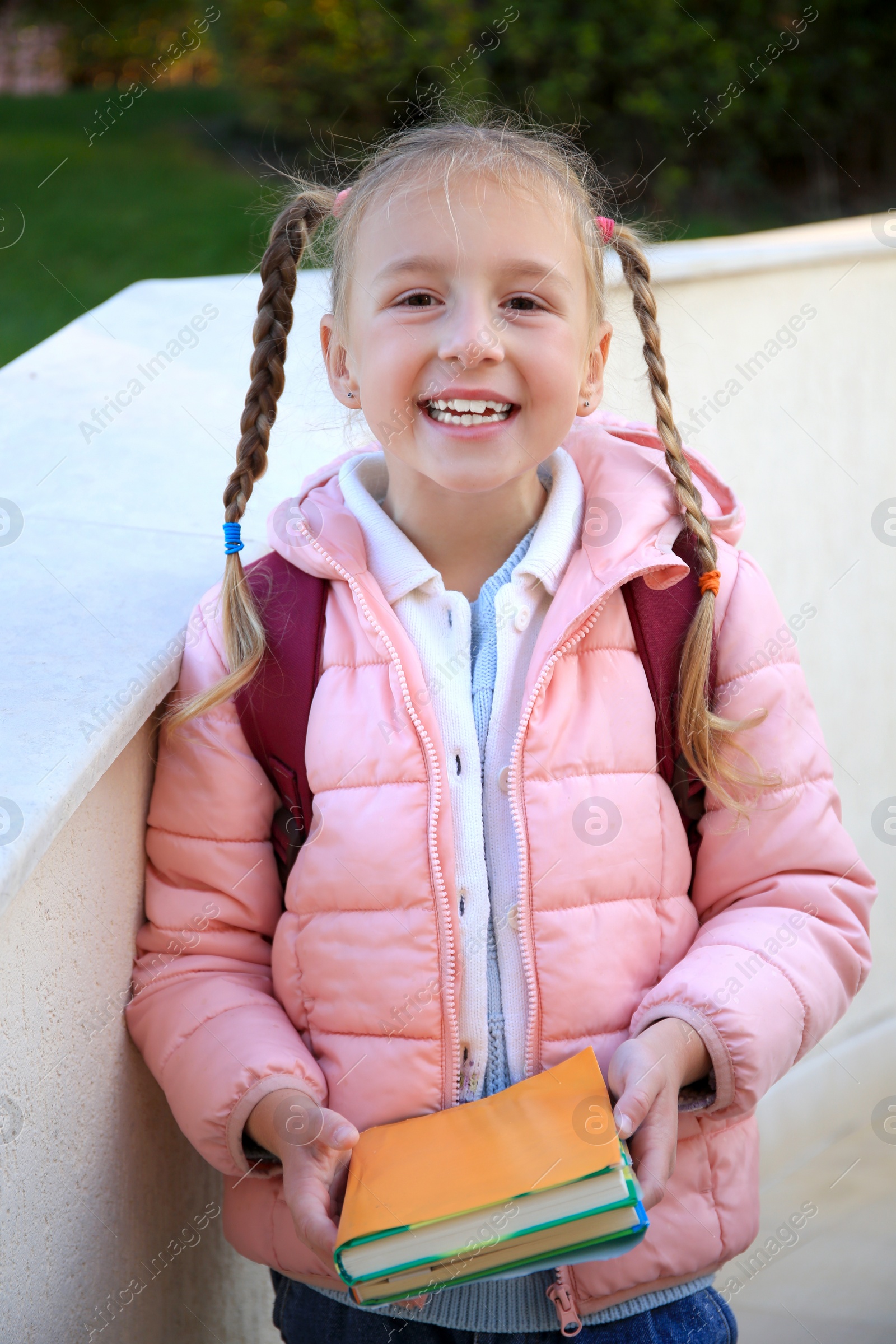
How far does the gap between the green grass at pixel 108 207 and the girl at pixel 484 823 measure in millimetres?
3459

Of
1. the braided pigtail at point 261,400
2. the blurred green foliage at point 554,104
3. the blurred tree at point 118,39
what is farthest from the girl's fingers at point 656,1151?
the blurred tree at point 118,39

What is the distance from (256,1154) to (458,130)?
1373 millimetres

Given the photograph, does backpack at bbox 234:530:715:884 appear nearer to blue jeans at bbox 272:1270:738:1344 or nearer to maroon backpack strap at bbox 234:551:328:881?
maroon backpack strap at bbox 234:551:328:881

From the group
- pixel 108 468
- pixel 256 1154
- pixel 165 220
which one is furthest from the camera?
pixel 165 220

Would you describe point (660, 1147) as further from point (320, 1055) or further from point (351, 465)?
point (351, 465)

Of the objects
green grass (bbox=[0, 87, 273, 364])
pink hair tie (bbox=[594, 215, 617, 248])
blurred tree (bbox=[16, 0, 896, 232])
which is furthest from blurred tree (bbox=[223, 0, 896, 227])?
pink hair tie (bbox=[594, 215, 617, 248])

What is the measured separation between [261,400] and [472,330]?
1.16ft

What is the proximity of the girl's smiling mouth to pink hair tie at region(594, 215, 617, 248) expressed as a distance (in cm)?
34

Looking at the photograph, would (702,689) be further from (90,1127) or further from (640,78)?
(640,78)

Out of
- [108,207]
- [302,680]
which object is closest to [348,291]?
[302,680]

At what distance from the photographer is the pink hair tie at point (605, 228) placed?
70.0 inches

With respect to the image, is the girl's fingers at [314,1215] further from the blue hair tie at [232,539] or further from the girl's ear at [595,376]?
the girl's ear at [595,376]

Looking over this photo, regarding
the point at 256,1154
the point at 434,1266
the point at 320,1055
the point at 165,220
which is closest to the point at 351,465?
the point at 320,1055

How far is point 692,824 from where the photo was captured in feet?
5.75
